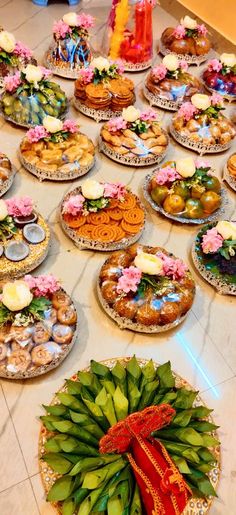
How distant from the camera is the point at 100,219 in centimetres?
301

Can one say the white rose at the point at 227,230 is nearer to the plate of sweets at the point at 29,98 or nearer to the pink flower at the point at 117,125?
the pink flower at the point at 117,125

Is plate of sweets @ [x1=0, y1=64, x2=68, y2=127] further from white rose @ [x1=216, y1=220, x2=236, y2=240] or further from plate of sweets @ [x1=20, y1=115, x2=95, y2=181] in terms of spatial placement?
white rose @ [x1=216, y1=220, x2=236, y2=240]

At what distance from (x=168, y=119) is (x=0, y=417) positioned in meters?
3.06

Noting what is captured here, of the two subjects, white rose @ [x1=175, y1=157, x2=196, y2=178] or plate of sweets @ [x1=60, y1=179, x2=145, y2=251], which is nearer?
plate of sweets @ [x1=60, y1=179, x2=145, y2=251]

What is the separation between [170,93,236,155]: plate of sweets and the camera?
12.6ft

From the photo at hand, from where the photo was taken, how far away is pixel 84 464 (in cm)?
187

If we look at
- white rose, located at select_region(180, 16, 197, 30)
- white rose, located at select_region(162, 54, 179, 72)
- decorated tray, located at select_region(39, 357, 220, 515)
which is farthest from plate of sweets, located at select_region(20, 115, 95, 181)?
white rose, located at select_region(180, 16, 197, 30)

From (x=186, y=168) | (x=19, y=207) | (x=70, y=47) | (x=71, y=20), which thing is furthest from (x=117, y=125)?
(x=71, y=20)

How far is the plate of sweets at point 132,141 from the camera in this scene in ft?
11.8

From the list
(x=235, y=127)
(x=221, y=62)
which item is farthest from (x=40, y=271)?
(x=221, y=62)

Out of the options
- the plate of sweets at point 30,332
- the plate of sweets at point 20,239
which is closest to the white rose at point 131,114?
the plate of sweets at point 20,239

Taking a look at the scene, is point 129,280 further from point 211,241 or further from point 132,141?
point 132,141

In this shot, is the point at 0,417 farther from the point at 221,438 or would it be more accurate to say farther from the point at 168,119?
the point at 168,119

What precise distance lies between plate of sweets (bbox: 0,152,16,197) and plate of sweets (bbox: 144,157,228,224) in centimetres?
100
